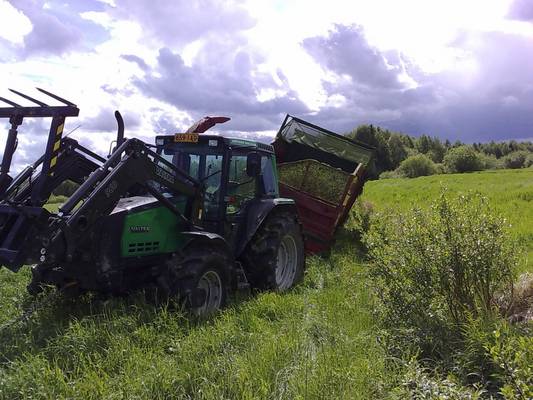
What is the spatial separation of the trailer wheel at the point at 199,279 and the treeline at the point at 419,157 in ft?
159

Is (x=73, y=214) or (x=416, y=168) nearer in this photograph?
(x=73, y=214)

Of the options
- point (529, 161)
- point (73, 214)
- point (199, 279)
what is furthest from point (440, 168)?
point (73, 214)

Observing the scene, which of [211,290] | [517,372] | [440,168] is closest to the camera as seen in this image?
[517,372]

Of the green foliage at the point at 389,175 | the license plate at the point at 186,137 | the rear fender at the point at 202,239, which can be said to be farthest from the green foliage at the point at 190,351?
the green foliage at the point at 389,175

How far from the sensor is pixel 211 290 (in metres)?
6.20

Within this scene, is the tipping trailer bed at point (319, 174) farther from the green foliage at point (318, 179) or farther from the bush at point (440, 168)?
the bush at point (440, 168)

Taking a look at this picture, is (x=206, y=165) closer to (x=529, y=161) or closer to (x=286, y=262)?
(x=286, y=262)

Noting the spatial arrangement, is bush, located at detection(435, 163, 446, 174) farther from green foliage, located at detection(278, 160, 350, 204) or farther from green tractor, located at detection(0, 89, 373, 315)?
green tractor, located at detection(0, 89, 373, 315)

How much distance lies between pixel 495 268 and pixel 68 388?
3884 millimetres

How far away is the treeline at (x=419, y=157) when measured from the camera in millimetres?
60406

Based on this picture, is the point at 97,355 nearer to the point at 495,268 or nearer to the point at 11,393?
the point at 11,393

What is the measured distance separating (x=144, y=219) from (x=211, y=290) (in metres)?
1.13

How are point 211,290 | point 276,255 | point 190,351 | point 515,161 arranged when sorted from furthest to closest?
point 515,161, point 276,255, point 211,290, point 190,351

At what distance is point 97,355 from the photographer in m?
4.49
